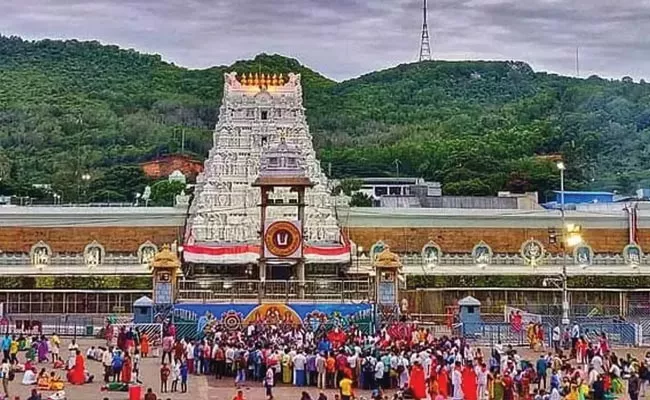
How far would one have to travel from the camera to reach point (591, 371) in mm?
21031

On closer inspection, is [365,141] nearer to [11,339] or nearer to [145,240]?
[145,240]

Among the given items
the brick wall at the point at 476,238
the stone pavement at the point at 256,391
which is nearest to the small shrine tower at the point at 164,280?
the stone pavement at the point at 256,391

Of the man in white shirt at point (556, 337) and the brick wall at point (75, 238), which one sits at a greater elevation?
the brick wall at point (75, 238)

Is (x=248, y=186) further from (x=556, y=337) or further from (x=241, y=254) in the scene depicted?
(x=556, y=337)

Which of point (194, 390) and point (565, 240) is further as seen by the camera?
point (565, 240)

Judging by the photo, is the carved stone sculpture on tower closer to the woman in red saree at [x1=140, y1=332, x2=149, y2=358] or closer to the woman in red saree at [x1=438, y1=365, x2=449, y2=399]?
the woman in red saree at [x1=140, y1=332, x2=149, y2=358]

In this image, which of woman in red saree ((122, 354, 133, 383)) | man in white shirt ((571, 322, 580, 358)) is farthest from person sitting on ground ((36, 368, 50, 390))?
man in white shirt ((571, 322, 580, 358))

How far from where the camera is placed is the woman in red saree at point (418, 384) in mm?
19859

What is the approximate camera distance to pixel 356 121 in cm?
12319

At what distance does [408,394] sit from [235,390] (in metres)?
4.42

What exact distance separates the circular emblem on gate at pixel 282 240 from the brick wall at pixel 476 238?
893 centimetres

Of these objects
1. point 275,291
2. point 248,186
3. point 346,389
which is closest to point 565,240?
point 275,291

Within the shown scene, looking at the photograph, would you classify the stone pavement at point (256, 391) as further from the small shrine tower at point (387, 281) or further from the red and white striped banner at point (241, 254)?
the red and white striped banner at point (241, 254)

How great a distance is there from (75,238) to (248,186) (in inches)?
329
